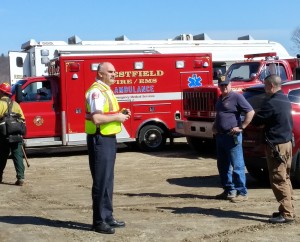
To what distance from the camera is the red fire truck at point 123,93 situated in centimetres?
1482

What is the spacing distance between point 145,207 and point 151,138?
7.20 meters

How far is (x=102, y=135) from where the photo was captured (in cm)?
663

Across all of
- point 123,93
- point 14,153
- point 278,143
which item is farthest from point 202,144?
point 278,143

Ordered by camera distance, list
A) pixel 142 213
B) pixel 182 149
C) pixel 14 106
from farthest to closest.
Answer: pixel 182 149, pixel 14 106, pixel 142 213

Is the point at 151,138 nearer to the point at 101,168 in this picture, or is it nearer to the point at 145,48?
the point at 145,48

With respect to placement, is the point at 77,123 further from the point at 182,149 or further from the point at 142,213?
the point at 142,213

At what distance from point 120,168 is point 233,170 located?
4.58m

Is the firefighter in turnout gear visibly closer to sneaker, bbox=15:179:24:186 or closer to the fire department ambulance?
sneaker, bbox=15:179:24:186

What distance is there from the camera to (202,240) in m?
6.51

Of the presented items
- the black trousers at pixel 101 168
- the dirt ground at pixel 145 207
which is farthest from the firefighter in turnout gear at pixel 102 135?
the dirt ground at pixel 145 207

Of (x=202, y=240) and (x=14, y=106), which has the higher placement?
(x=14, y=106)

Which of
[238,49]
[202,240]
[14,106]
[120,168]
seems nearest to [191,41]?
[238,49]

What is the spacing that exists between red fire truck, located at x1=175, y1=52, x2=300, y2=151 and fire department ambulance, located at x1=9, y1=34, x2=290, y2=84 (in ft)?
11.2

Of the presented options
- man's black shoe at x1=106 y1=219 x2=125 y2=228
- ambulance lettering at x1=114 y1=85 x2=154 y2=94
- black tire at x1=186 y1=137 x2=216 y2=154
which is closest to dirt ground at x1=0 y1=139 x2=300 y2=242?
man's black shoe at x1=106 y1=219 x2=125 y2=228
